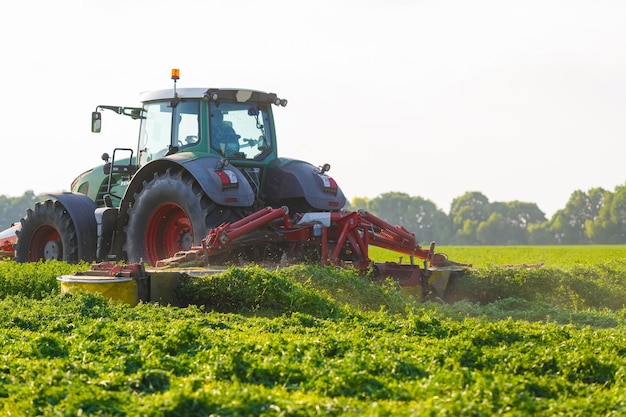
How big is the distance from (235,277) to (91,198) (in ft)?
19.9

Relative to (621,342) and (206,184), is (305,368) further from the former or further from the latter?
(206,184)

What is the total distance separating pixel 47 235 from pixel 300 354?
30.9ft

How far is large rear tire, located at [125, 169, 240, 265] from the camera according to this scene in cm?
1273

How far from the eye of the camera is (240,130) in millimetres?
14336

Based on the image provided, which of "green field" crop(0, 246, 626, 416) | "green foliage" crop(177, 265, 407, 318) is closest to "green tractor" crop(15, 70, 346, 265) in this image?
"green foliage" crop(177, 265, 407, 318)

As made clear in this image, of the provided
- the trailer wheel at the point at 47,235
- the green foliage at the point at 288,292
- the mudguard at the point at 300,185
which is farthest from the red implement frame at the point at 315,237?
the trailer wheel at the point at 47,235

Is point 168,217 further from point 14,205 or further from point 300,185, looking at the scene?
point 14,205

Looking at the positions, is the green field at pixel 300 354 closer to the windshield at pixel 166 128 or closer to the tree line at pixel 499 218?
the windshield at pixel 166 128

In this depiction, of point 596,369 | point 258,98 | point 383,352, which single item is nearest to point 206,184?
point 258,98

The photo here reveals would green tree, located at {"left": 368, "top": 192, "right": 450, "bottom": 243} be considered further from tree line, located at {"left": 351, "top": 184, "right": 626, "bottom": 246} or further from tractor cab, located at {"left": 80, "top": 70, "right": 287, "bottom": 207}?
tractor cab, located at {"left": 80, "top": 70, "right": 287, "bottom": 207}

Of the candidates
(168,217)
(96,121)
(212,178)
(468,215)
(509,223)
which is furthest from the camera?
(468,215)

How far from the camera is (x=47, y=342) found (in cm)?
835

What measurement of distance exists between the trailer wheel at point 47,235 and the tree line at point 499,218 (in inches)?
2144

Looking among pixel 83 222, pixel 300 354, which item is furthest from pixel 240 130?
pixel 300 354
